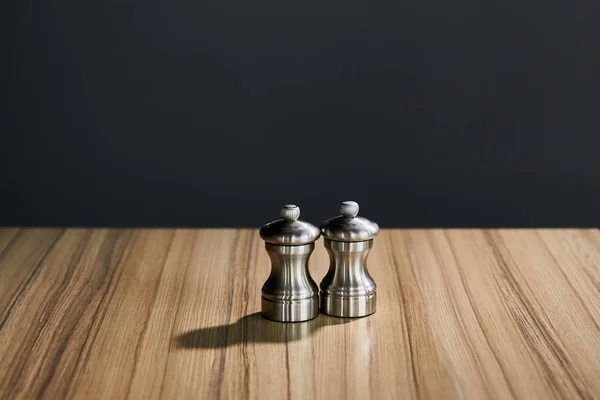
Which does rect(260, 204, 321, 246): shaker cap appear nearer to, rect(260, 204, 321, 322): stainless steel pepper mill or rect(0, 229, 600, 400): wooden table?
rect(260, 204, 321, 322): stainless steel pepper mill

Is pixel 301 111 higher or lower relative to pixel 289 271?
lower

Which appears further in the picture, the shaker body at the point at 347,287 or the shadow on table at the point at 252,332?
the shaker body at the point at 347,287

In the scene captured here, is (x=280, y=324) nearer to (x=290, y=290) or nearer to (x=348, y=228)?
(x=290, y=290)

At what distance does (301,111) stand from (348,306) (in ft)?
6.19

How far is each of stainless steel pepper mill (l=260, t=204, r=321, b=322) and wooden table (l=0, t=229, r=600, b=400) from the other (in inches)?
1.1

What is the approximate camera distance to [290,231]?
1.41 metres

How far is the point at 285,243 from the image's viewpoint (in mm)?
1396

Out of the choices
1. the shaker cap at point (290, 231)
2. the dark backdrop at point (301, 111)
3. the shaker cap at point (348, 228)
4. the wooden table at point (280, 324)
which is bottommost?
the dark backdrop at point (301, 111)

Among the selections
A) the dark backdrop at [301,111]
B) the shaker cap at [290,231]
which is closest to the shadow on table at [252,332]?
the shaker cap at [290,231]

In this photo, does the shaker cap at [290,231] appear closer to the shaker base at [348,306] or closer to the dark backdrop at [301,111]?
the shaker base at [348,306]

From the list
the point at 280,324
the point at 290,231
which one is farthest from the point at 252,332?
the point at 290,231

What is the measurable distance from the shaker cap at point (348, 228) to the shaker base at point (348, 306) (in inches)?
3.8

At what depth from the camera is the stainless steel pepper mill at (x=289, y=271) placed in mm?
1400

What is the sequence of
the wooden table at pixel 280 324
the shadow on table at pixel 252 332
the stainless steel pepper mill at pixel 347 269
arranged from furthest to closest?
the stainless steel pepper mill at pixel 347 269 → the shadow on table at pixel 252 332 → the wooden table at pixel 280 324
